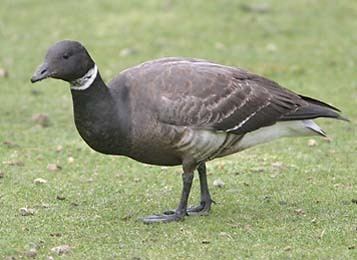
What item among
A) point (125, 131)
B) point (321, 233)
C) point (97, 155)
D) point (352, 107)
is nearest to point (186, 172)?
point (125, 131)

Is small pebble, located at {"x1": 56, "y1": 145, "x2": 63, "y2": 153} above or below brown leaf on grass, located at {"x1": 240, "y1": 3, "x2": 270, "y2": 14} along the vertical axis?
above

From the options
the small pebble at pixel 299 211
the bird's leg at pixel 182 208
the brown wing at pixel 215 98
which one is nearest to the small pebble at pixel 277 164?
the brown wing at pixel 215 98

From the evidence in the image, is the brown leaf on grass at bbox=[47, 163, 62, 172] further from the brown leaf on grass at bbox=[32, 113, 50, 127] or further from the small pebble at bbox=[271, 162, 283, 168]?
the small pebble at bbox=[271, 162, 283, 168]

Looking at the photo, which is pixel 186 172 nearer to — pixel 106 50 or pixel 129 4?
pixel 106 50

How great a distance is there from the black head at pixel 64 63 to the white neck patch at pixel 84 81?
41mm

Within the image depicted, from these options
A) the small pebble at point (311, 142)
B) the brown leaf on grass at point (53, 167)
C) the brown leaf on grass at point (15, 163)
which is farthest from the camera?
the small pebble at point (311, 142)

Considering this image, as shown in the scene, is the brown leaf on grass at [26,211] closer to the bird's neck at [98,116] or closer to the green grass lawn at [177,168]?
the green grass lawn at [177,168]

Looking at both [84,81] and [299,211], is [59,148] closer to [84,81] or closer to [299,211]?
[84,81]

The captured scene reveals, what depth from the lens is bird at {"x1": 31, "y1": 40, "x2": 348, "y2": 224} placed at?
26.4ft

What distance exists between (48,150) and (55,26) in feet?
22.1

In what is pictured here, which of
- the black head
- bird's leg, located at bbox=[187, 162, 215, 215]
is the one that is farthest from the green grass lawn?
the black head

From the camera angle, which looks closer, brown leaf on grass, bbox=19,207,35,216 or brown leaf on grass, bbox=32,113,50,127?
brown leaf on grass, bbox=19,207,35,216

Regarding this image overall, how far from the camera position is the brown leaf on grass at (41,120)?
40.4ft

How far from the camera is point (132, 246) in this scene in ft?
25.0
